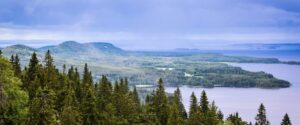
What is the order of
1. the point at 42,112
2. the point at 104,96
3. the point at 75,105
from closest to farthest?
the point at 42,112
the point at 75,105
the point at 104,96

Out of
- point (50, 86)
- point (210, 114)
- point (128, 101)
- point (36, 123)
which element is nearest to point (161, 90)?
point (128, 101)

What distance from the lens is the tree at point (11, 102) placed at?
63.2 metres

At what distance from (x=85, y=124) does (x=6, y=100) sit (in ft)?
70.1

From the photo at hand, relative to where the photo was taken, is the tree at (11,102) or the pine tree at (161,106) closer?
the tree at (11,102)

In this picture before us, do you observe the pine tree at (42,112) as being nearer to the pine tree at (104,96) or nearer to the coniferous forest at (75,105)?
the coniferous forest at (75,105)

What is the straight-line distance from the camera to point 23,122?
65000mm

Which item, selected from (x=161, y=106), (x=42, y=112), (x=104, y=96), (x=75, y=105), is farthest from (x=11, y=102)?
(x=104, y=96)

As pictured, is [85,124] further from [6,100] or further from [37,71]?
[6,100]

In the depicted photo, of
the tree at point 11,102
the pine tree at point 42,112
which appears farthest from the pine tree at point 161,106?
the pine tree at point 42,112

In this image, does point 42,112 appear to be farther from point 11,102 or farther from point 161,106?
point 161,106

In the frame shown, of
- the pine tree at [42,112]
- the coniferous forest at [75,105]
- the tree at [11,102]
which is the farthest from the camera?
the coniferous forest at [75,105]

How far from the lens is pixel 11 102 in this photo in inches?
2581

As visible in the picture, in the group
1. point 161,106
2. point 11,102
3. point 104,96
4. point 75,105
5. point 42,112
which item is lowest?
point 161,106

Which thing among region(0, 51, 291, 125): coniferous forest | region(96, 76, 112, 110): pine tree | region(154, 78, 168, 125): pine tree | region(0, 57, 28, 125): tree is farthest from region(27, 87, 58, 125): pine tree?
region(154, 78, 168, 125): pine tree
